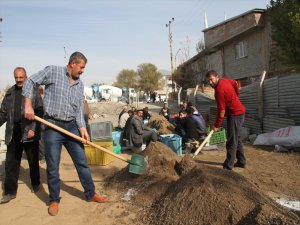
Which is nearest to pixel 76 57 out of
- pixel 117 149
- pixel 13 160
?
pixel 13 160

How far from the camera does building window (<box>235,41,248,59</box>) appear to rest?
813 inches

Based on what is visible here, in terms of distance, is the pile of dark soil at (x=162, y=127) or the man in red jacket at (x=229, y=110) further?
the pile of dark soil at (x=162, y=127)

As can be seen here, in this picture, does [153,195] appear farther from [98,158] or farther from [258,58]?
[258,58]

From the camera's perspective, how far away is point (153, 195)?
4.34 m

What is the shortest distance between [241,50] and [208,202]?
19.3 meters

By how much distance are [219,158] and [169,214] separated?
12.5ft

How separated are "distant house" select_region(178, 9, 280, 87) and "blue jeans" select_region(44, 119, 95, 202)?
53.9ft

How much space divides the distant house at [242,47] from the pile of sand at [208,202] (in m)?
16.0

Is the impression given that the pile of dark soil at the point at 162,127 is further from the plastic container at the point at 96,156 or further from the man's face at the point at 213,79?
the man's face at the point at 213,79

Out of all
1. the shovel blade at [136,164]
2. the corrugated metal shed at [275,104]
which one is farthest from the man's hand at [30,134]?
the corrugated metal shed at [275,104]

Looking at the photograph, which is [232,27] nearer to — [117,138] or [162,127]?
[162,127]

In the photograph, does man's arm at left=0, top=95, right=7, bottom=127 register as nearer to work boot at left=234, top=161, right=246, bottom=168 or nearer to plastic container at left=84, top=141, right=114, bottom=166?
plastic container at left=84, top=141, right=114, bottom=166

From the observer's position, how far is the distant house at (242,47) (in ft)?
60.3

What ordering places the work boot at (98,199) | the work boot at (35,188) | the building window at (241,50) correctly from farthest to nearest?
the building window at (241,50) → the work boot at (35,188) → the work boot at (98,199)
